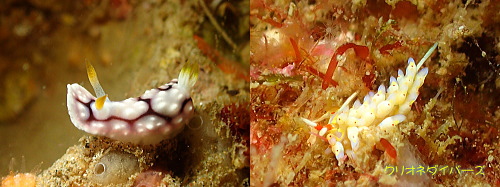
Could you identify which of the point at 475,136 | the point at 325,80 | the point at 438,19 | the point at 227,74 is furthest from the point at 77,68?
the point at 475,136

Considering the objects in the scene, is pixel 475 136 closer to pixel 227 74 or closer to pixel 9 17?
pixel 227 74

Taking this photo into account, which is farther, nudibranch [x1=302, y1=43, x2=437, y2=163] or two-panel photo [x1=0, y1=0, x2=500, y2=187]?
nudibranch [x1=302, y1=43, x2=437, y2=163]

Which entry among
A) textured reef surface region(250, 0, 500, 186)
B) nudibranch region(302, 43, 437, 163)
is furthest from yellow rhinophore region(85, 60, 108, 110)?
nudibranch region(302, 43, 437, 163)

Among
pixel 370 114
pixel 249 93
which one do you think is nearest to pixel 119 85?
pixel 249 93

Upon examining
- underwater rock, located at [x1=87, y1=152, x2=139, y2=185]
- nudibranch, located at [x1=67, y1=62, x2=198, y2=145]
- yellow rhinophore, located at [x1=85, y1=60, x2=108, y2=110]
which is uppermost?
yellow rhinophore, located at [x1=85, y1=60, x2=108, y2=110]

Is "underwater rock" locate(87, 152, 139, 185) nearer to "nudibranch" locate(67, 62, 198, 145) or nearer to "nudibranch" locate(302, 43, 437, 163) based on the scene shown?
"nudibranch" locate(67, 62, 198, 145)

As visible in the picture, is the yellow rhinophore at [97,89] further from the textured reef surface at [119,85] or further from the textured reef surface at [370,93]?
the textured reef surface at [370,93]

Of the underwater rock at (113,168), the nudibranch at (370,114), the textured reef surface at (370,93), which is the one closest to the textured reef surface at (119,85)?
the underwater rock at (113,168)

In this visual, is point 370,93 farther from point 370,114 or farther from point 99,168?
point 99,168
